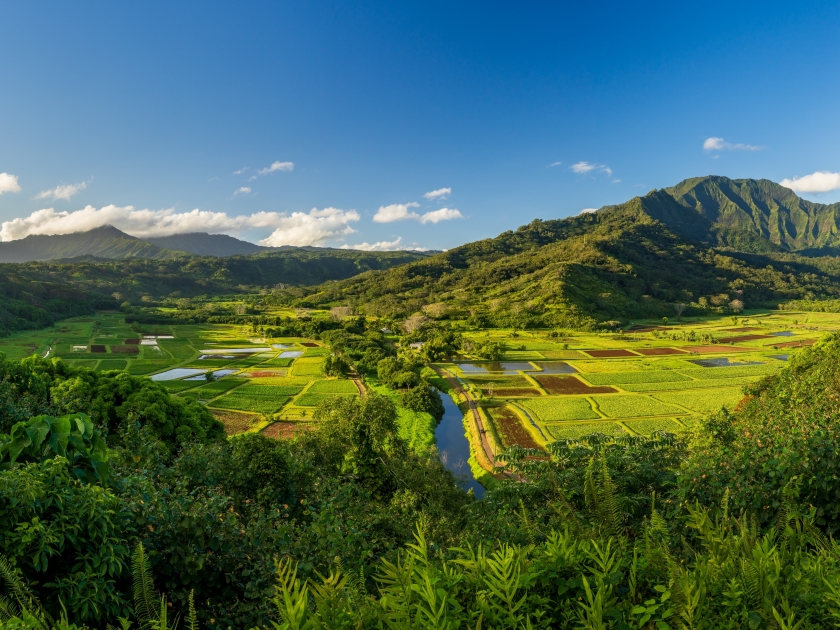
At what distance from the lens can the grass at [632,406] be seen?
38.6m

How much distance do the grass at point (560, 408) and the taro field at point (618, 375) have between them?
95mm

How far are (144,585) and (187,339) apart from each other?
87443 millimetres

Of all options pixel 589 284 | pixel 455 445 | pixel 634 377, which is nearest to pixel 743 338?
pixel 634 377

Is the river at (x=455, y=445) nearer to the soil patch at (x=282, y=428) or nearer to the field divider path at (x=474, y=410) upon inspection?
the field divider path at (x=474, y=410)

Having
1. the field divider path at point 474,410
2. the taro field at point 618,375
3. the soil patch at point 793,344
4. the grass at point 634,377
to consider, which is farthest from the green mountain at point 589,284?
the field divider path at point 474,410

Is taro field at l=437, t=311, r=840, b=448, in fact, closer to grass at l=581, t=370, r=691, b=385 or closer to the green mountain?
grass at l=581, t=370, r=691, b=385

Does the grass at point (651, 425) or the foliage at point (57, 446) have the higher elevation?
the foliage at point (57, 446)

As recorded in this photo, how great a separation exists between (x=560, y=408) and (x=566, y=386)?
9358mm

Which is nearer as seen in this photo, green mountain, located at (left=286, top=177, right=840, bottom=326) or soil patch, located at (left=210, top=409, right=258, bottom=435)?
soil patch, located at (left=210, top=409, right=258, bottom=435)

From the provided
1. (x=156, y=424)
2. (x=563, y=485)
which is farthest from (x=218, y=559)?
(x=156, y=424)

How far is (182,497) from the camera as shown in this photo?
5832 millimetres

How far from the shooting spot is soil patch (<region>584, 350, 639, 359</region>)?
6494 cm

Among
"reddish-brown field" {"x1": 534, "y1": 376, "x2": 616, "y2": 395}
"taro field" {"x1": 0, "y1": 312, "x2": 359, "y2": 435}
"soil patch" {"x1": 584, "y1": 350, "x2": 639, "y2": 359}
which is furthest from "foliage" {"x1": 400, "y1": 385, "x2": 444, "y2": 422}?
"soil patch" {"x1": 584, "y1": 350, "x2": 639, "y2": 359}

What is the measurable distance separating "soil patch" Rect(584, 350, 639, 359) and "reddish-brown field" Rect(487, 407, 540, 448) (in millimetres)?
31912
